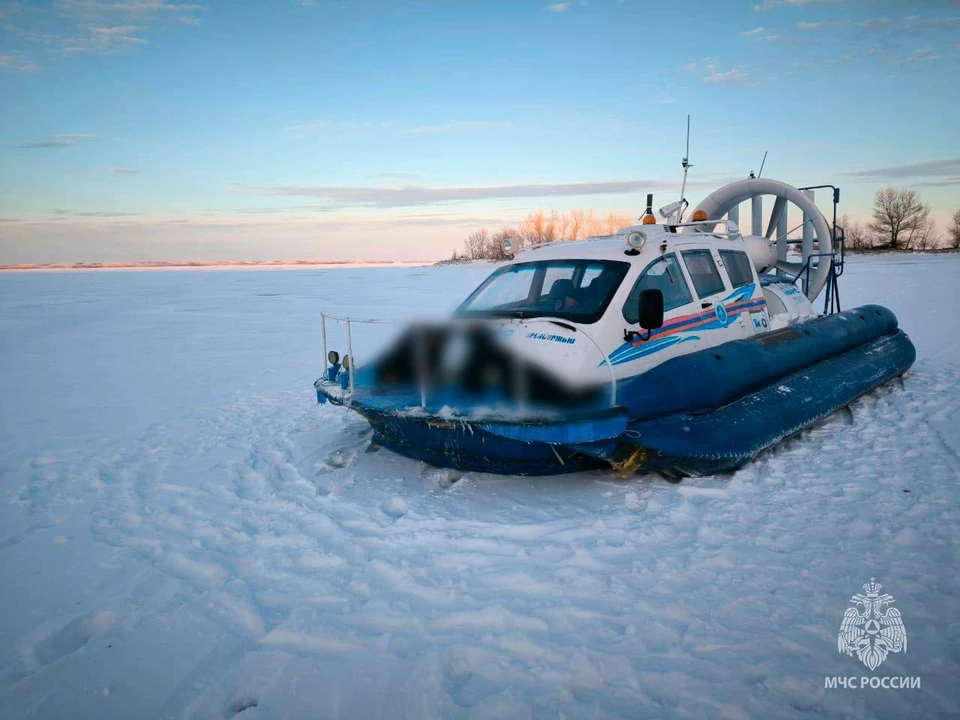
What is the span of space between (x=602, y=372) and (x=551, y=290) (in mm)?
1240

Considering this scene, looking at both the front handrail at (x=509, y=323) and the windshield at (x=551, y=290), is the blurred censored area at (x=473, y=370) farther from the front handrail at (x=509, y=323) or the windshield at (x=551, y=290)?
the windshield at (x=551, y=290)

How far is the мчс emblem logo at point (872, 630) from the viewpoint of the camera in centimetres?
294

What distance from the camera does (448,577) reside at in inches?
146

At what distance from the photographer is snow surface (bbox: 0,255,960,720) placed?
281 centimetres

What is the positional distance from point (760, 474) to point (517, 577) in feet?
8.14

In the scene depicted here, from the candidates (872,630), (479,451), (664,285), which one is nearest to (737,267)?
(664,285)

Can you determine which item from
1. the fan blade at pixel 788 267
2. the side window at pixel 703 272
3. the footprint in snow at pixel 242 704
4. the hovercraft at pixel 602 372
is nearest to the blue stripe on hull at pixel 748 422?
the hovercraft at pixel 602 372

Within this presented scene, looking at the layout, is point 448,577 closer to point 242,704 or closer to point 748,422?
point 242,704

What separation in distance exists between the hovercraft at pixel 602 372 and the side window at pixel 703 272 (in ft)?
0.06

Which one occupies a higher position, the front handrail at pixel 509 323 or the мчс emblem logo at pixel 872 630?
the front handrail at pixel 509 323

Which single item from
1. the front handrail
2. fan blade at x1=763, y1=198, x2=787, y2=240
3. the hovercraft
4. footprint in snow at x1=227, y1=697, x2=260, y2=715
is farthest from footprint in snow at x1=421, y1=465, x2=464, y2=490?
fan blade at x1=763, y1=198, x2=787, y2=240

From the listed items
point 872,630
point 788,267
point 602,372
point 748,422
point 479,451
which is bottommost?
point 872,630

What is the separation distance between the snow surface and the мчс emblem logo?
0.18 ft

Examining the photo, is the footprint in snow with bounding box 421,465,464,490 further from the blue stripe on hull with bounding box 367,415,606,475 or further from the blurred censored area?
the blurred censored area
